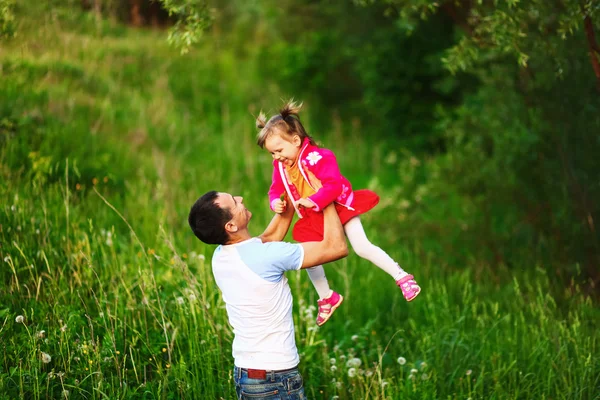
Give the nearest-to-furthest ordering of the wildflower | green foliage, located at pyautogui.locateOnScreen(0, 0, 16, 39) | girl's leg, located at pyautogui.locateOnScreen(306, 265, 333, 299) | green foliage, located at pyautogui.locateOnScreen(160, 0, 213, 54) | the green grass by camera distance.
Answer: girl's leg, located at pyautogui.locateOnScreen(306, 265, 333, 299)
the wildflower
the green grass
green foliage, located at pyautogui.locateOnScreen(160, 0, 213, 54)
green foliage, located at pyautogui.locateOnScreen(0, 0, 16, 39)

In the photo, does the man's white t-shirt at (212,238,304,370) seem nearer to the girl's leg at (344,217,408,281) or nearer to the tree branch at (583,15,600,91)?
the girl's leg at (344,217,408,281)

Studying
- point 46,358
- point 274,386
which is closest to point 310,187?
point 274,386

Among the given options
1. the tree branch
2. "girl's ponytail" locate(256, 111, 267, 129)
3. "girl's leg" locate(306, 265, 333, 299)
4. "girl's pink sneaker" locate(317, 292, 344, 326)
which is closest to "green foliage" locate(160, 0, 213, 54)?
"girl's ponytail" locate(256, 111, 267, 129)

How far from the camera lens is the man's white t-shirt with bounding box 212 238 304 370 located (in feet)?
12.2

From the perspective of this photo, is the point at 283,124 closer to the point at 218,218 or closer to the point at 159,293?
the point at 218,218

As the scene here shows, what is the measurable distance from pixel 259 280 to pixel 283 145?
0.73 metres

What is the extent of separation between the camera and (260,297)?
3754 mm

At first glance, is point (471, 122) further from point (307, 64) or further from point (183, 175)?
point (307, 64)

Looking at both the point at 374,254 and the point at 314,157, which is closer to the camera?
the point at 314,157

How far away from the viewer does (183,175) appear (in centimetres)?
945

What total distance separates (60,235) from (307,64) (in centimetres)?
984

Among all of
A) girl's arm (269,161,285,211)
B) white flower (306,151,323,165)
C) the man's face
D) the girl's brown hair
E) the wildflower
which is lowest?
the wildflower

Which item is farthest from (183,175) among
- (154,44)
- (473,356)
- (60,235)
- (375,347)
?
(154,44)

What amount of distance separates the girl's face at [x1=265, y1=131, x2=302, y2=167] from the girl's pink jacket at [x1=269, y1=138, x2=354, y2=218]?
50mm
